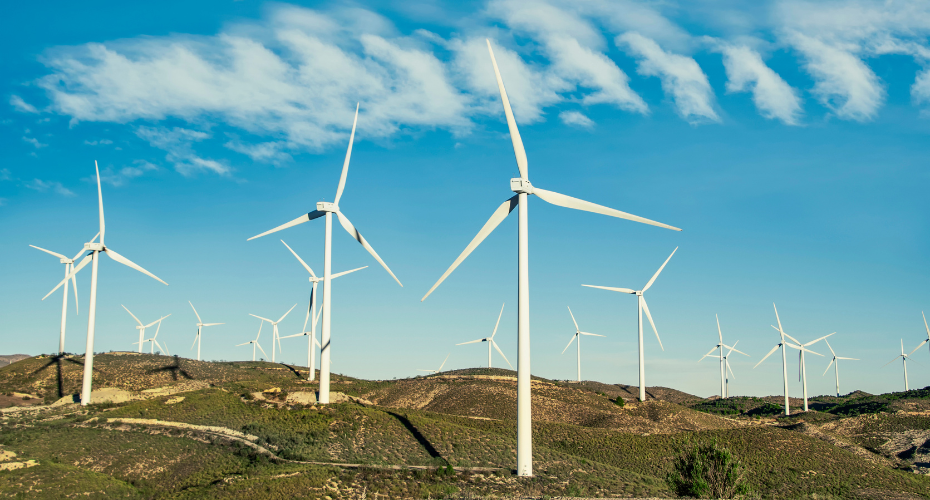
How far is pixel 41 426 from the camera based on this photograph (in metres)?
61.7

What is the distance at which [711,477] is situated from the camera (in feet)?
153

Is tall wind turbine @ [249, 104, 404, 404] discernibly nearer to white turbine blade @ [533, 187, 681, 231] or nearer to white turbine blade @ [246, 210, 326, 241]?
white turbine blade @ [246, 210, 326, 241]

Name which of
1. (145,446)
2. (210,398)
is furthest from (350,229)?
(145,446)

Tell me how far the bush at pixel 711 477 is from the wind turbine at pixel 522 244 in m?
11.7

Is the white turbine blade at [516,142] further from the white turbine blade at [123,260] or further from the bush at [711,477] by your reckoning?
the white turbine blade at [123,260]

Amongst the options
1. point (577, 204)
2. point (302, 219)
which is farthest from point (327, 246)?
point (577, 204)

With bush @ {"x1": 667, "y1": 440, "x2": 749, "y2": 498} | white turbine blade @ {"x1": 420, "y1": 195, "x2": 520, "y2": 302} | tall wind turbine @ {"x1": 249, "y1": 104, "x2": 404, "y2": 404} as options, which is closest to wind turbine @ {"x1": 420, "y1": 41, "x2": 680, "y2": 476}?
white turbine blade @ {"x1": 420, "y1": 195, "x2": 520, "y2": 302}

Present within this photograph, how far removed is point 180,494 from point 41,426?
2775cm

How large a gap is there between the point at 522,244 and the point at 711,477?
21.8 m

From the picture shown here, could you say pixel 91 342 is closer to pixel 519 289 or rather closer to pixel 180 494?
pixel 180 494

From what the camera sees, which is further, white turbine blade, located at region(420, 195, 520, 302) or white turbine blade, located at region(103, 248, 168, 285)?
white turbine blade, located at region(103, 248, 168, 285)

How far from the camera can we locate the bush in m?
46.2

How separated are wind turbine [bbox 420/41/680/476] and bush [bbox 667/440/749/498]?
11.7 metres

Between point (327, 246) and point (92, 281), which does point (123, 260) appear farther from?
point (327, 246)
